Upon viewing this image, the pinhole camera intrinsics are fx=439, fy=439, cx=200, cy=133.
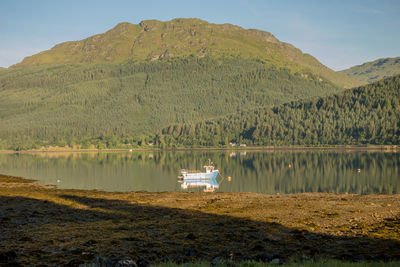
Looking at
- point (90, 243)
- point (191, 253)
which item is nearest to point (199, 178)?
point (90, 243)

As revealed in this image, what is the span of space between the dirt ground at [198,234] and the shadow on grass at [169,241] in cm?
4

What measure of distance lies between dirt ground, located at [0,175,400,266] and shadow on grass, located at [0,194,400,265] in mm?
40

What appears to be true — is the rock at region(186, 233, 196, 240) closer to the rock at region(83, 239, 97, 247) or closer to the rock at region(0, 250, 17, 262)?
the rock at region(83, 239, 97, 247)

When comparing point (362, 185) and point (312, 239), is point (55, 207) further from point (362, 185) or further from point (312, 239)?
point (362, 185)

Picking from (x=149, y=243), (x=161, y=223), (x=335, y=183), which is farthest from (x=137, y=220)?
(x=335, y=183)

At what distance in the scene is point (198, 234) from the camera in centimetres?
2398

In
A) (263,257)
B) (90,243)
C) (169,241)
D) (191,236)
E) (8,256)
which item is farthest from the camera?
(191,236)

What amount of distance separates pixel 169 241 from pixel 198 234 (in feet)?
8.30

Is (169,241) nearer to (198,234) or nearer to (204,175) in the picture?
(198,234)

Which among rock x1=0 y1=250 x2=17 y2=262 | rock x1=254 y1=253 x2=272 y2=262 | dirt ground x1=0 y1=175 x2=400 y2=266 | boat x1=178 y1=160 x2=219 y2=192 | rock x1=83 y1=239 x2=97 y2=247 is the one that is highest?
rock x1=0 y1=250 x2=17 y2=262

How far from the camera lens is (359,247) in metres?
20.0

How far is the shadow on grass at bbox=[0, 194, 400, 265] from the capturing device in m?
18.4

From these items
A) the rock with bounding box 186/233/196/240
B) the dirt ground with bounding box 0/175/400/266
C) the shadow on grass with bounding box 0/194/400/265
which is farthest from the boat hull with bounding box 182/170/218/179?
the rock with bounding box 186/233/196/240

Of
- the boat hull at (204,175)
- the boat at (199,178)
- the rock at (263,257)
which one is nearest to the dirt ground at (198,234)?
the rock at (263,257)
